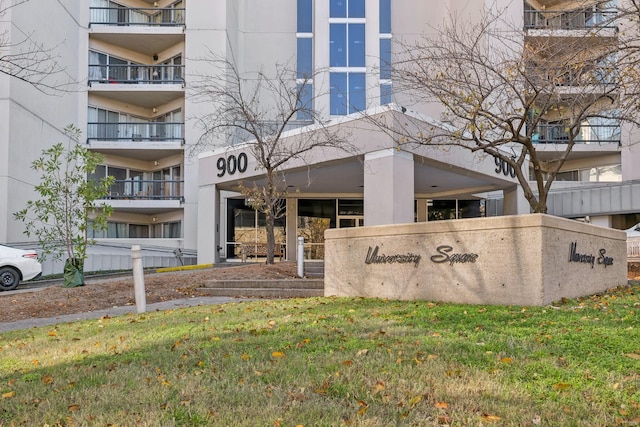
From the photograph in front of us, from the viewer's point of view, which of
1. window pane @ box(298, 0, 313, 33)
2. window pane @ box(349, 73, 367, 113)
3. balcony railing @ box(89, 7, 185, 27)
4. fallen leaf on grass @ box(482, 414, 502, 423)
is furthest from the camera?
window pane @ box(298, 0, 313, 33)

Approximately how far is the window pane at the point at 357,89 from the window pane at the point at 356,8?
128 inches

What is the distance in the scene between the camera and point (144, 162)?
3161 centimetres

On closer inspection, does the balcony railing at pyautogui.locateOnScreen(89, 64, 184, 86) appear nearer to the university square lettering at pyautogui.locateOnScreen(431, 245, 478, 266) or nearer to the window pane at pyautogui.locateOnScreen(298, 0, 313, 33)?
the window pane at pyautogui.locateOnScreen(298, 0, 313, 33)

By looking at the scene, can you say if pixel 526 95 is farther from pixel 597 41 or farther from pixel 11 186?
pixel 11 186

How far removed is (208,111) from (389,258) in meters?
20.7

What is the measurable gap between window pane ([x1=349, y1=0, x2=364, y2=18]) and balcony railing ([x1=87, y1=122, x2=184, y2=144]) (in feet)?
35.0

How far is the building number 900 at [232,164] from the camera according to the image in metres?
21.9

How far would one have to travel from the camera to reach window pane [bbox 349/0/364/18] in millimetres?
31000

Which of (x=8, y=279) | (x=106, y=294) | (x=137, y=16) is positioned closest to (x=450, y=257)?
(x=106, y=294)

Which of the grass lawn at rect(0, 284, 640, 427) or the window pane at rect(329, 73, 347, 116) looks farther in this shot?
the window pane at rect(329, 73, 347, 116)

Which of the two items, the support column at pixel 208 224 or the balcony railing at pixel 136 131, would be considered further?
the balcony railing at pixel 136 131

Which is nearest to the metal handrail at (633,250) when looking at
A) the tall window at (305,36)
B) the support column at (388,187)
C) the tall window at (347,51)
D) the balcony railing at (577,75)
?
the support column at (388,187)

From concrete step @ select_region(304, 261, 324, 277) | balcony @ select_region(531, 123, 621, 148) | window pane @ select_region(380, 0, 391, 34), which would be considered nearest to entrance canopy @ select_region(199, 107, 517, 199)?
concrete step @ select_region(304, 261, 324, 277)

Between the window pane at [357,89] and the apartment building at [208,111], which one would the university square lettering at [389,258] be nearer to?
the apartment building at [208,111]
